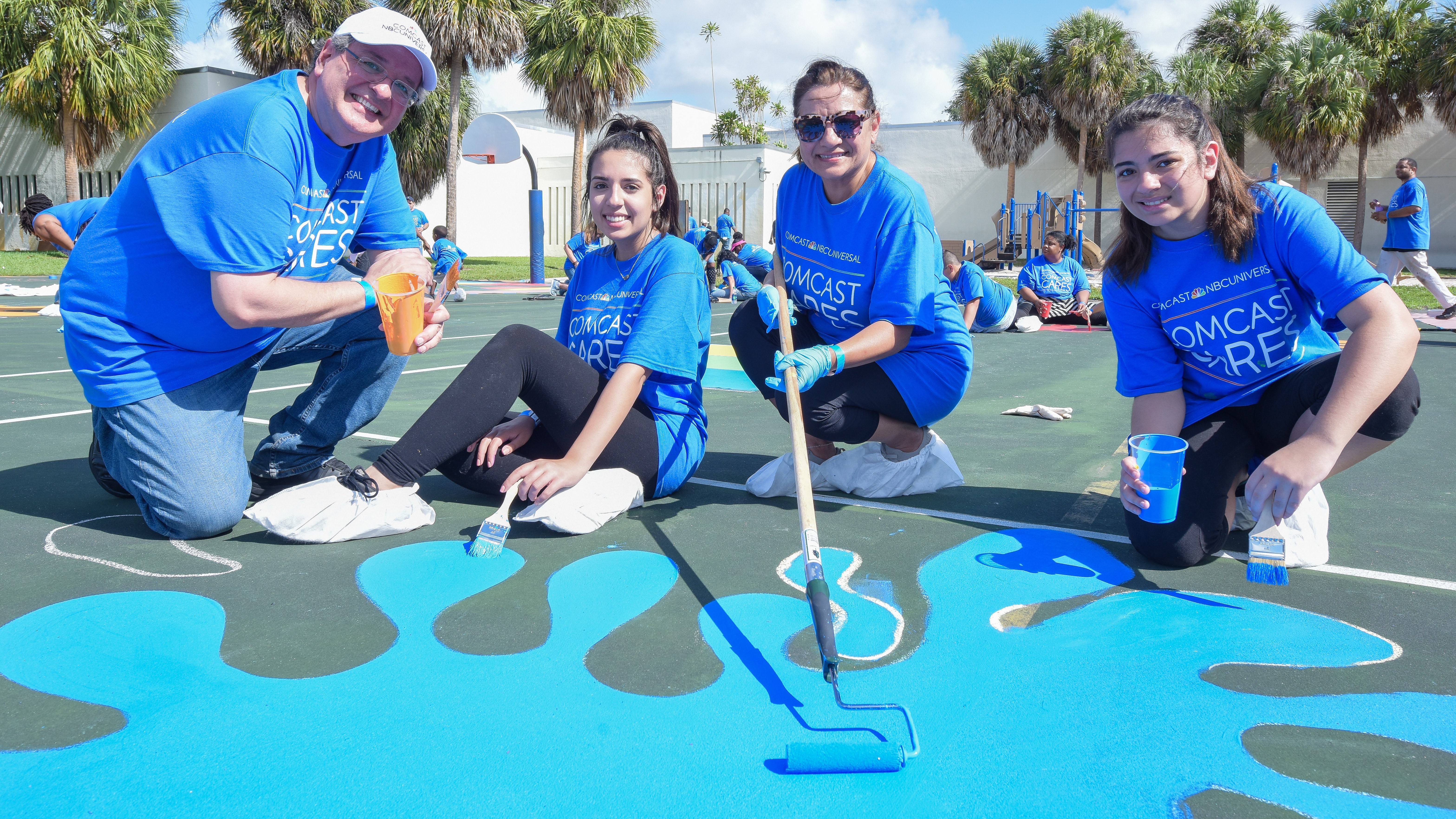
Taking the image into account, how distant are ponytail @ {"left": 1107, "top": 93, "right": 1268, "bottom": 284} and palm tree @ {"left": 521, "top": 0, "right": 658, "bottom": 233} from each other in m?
21.5

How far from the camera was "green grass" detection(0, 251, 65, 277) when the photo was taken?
19516 millimetres

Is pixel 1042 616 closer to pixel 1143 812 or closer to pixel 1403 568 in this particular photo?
pixel 1143 812

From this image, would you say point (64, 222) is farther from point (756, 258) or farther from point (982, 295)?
point (982, 295)

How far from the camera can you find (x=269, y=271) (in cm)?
271

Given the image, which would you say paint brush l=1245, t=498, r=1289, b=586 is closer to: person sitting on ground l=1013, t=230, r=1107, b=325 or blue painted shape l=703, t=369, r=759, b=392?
blue painted shape l=703, t=369, r=759, b=392

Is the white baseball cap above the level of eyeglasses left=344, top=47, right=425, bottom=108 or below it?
above

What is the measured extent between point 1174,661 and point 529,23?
2500 centimetres

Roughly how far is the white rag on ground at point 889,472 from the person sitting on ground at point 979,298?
6.84 ft

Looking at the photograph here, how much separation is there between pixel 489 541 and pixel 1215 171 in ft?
7.84

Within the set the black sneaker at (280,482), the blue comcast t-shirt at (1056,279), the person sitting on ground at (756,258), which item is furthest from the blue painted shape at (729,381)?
the blue comcast t-shirt at (1056,279)

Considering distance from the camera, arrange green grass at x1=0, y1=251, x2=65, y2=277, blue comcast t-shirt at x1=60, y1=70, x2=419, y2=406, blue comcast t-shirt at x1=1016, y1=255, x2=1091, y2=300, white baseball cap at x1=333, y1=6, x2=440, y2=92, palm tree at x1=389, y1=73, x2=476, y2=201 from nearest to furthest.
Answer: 1. blue comcast t-shirt at x1=60, y1=70, x2=419, y2=406
2. white baseball cap at x1=333, y1=6, x2=440, y2=92
3. blue comcast t-shirt at x1=1016, y1=255, x2=1091, y2=300
4. green grass at x1=0, y1=251, x2=65, y2=277
5. palm tree at x1=389, y1=73, x2=476, y2=201

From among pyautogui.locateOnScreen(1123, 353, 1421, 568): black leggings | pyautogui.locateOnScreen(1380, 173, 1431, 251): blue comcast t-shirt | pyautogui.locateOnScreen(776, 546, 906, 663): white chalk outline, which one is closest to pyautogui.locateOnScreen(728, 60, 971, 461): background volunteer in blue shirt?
pyautogui.locateOnScreen(776, 546, 906, 663): white chalk outline

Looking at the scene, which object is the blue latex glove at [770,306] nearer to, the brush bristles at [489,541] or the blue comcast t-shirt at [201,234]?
the brush bristles at [489,541]

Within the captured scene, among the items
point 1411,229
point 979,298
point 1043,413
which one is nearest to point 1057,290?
point 1411,229
